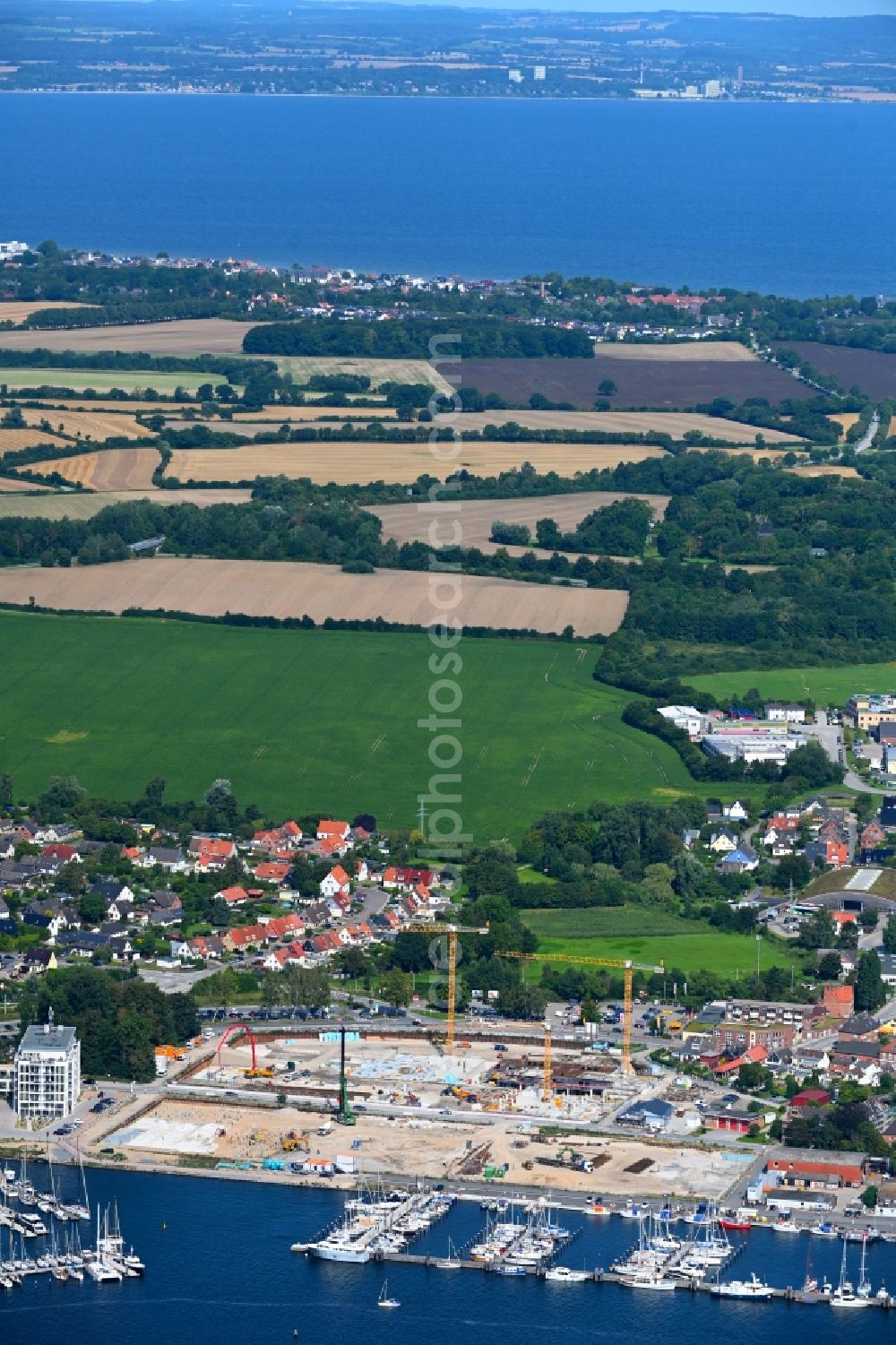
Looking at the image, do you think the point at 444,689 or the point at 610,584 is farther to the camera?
the point at 610,584

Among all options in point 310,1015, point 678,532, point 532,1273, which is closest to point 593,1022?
point 310,1015

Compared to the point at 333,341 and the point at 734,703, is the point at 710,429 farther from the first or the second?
the point at 734,703

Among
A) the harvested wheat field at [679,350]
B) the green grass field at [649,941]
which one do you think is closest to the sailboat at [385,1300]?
the green grass field at [649,941]

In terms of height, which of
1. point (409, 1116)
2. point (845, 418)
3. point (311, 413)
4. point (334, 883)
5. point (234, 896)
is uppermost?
point (311, 413)

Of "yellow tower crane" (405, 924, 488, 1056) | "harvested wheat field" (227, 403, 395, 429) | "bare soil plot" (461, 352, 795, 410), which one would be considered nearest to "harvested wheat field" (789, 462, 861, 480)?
"bare soil plot" (461, 352, 795, 410)

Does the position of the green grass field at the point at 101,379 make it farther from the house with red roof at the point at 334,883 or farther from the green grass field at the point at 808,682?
the house with red roof at the point at 334,883

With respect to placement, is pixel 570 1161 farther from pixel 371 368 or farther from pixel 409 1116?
pixel 371 368

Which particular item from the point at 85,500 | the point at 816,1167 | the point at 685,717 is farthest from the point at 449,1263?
the point at 85,500

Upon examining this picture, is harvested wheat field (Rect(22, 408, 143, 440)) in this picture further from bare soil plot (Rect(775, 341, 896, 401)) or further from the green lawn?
bare soil plot (Rect(775, 341, 896, 401))
